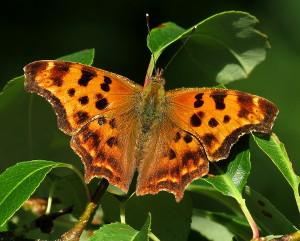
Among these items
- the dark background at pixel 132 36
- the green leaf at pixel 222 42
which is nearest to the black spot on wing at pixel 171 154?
the green leaf at pixel 222 42

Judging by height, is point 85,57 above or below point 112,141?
above

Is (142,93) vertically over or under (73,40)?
over

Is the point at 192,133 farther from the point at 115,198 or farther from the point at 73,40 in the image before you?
the point at 73,40

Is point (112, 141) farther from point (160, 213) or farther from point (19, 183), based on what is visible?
point (19, 183)

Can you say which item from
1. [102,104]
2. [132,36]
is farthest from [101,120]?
[132,36]

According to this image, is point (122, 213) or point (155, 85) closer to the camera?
point (122, 213)

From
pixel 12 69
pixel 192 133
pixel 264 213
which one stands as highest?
pixel 192 133

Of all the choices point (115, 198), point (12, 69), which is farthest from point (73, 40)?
point (115, 198)
